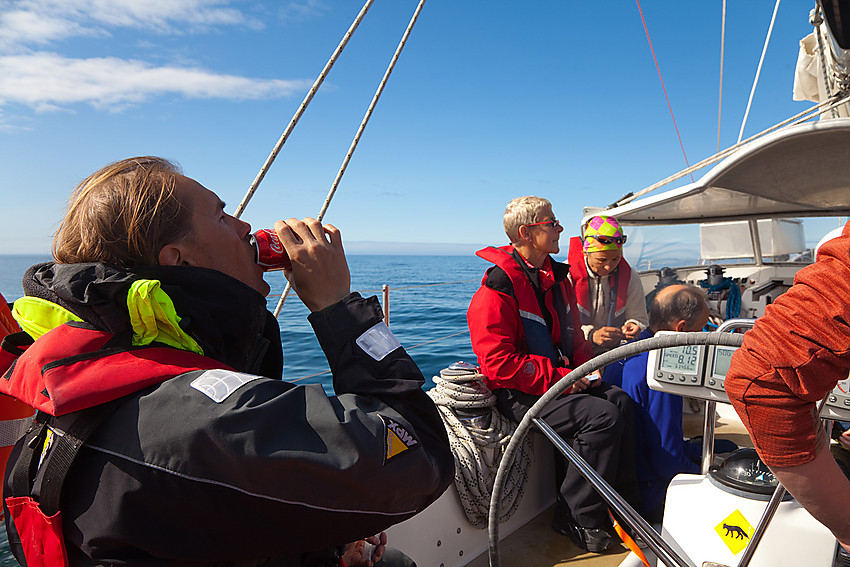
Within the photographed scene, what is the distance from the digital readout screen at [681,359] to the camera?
1218mm

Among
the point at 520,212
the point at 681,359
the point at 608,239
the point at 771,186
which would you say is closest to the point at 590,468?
the point at 681,359

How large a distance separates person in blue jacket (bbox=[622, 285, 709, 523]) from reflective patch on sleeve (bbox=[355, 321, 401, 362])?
1863mm

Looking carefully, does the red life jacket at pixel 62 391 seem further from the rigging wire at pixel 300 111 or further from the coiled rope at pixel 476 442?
the coiled rope at pixel 476 442

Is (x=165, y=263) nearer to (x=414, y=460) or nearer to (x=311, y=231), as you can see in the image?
(x=311, y=231)

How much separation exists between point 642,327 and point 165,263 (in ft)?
10.8

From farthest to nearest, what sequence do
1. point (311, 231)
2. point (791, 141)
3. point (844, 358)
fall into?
point (791, 141) < point (311, 231) < point (844, 358)

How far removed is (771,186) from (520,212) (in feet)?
6.35

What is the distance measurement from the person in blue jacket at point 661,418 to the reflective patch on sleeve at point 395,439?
6.33 ft

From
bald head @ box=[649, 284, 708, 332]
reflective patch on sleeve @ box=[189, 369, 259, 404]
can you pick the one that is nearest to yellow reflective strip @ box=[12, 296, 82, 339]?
reflective patch on sleeve @ box=[189, 369, 259, 404]

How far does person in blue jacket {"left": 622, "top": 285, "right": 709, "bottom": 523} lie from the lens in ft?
8.03

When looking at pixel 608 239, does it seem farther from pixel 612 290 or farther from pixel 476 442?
pixel 476 442

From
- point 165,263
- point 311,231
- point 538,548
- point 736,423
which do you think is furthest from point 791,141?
point 165,263

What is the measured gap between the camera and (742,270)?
18.2 feet

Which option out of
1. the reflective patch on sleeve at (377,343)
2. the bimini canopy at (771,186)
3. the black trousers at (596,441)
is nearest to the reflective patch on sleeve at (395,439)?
the reflective patch on sleeve at (377,343)
